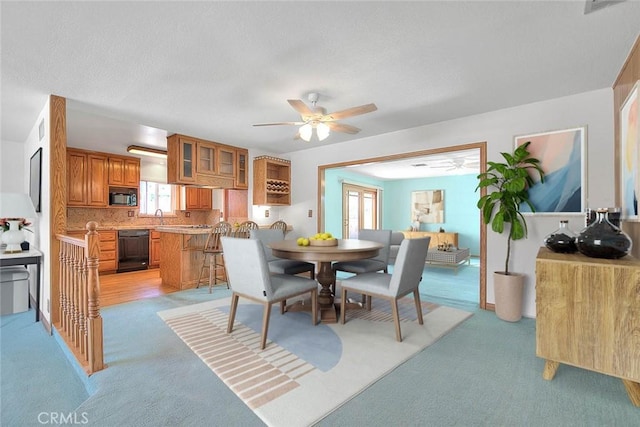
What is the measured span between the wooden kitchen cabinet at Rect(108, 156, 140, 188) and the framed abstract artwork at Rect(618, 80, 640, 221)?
23.5 ft

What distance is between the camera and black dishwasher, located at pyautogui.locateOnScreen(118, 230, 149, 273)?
554 centimetres

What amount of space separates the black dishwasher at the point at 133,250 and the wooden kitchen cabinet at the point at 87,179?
2.46 feet

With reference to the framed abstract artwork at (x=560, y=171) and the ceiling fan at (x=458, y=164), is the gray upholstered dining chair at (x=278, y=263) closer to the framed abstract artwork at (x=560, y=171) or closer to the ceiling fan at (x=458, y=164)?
the framed abstract artwork at (x=560, y=171)

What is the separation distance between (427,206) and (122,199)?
7.46 m

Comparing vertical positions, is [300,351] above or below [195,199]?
below

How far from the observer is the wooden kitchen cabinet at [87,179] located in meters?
5.25

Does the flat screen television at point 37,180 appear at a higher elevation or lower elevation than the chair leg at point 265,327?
higher

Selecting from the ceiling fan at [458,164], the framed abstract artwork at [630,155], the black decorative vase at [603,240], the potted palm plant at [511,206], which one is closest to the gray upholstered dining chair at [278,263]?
the potted palm plant at [511,206]

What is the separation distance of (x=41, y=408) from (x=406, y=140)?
14.1 feet

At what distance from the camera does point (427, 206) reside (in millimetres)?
8438

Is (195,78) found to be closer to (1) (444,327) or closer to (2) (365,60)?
(2) (365,60)

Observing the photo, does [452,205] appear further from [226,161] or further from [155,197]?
[155,197]

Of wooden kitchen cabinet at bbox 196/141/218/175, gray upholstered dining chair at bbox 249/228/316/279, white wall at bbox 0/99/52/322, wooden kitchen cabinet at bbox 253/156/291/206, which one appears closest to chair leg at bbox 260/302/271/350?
gray upholstered dining chair at bbox 249/228/316/279

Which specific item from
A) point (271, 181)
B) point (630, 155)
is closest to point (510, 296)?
point (630, 155)
